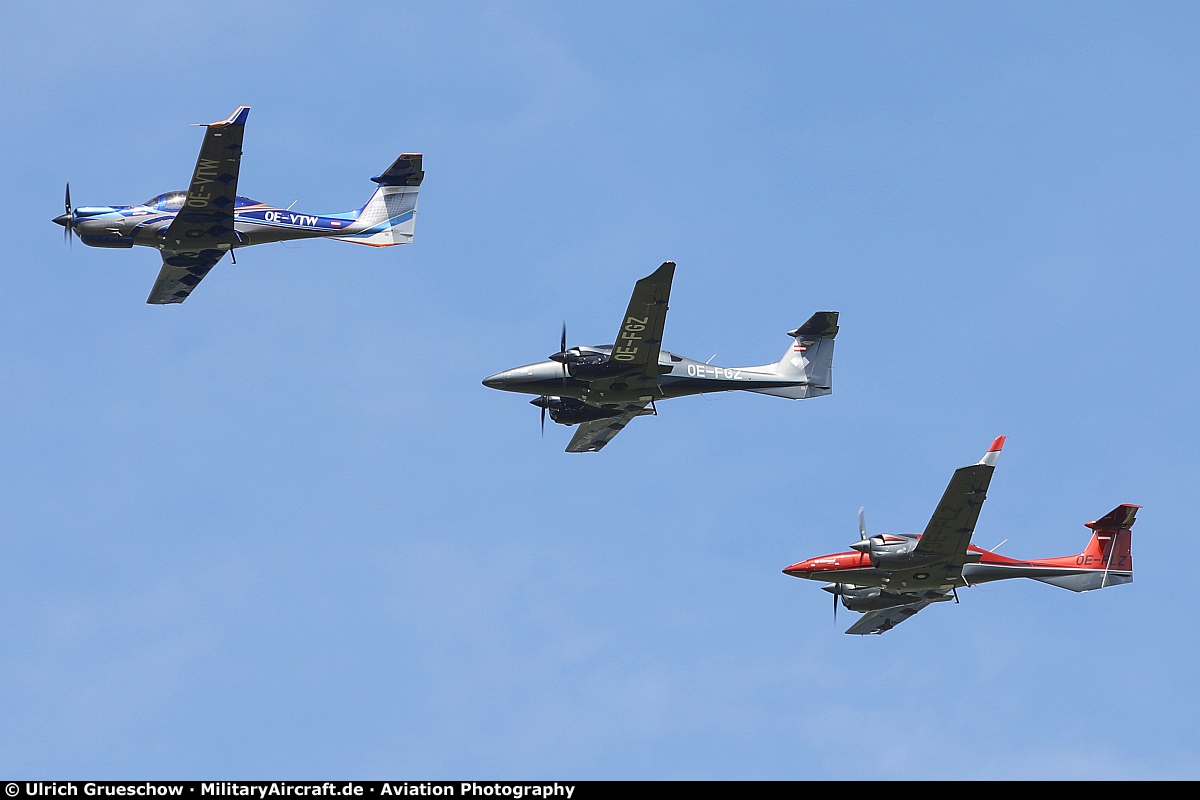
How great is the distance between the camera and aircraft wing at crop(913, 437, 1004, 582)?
69.0 metres

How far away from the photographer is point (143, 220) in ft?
242

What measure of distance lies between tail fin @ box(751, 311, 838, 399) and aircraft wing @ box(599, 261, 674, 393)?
28.6 ft

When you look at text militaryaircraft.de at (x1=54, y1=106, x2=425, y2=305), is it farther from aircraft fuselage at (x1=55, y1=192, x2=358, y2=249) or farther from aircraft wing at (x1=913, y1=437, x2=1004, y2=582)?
aircraft wing at (x1=913, y1=437, x2=1004, y2=582)

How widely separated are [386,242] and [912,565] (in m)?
30.6

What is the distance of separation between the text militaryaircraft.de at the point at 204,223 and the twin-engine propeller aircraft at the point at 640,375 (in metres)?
13.5

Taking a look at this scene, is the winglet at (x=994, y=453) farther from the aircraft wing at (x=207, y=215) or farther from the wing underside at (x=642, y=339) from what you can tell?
the aircraft wing at (x=207, y=215)

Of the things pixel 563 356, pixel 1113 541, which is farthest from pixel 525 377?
pixel 1113 541

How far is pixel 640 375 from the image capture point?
72.5 metres

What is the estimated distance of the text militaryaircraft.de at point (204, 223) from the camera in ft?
234

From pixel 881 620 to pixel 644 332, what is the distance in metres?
21.1

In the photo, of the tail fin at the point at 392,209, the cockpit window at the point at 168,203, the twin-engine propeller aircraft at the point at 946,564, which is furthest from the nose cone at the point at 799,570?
the cockpit window at the point at 168,203

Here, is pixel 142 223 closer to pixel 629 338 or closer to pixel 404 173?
pixel 404 173
